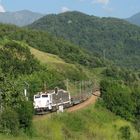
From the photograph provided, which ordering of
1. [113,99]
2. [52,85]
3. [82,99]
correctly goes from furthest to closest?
[52,85] < [82,99] < [113,99]

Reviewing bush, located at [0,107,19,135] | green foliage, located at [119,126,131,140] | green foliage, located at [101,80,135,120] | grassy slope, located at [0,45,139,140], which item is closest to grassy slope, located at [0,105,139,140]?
grassy slope, located at [0,45,139,140]

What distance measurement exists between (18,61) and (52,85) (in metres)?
16.9

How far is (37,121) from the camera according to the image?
52.7m

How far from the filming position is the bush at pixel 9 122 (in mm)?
45375

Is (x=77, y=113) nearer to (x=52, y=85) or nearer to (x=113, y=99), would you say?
(x=113, y=99)

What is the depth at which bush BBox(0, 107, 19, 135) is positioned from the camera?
45375 mm

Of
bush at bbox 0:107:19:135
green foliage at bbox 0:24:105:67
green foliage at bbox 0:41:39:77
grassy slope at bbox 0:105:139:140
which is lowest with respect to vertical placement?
grassy slope at bbox 0:105:139:140

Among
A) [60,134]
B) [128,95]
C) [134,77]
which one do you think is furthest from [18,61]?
[134,77]

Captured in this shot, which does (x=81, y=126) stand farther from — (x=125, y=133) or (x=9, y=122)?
(x=9, y=122)

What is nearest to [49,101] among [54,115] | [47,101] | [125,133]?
[47,101]

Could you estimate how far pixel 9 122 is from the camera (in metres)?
45.6

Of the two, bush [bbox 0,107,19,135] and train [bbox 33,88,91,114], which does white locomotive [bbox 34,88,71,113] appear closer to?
train [bbox 33,88,91,114]

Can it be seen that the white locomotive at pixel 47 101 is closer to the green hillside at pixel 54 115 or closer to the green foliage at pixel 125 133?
the green hillside at pixel 54 115

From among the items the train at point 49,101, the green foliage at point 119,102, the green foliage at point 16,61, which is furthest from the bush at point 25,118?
the green foliage at point 16,61
